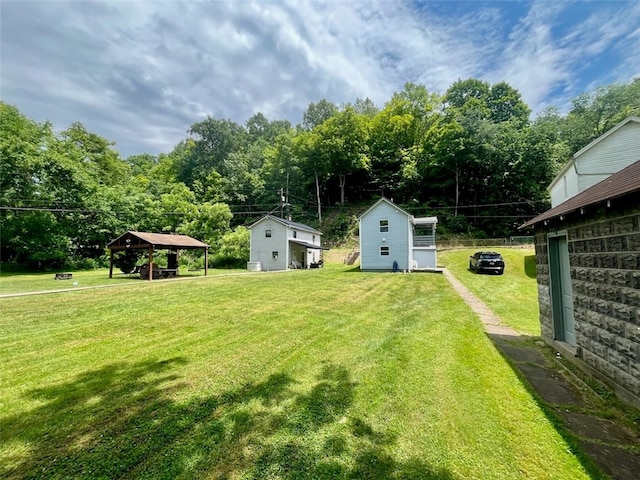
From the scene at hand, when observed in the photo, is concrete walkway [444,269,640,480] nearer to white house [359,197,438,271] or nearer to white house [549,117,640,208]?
white house [549,117,640,208]

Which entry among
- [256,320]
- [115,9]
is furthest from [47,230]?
[256,320]

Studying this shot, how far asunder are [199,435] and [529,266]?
23.0 m

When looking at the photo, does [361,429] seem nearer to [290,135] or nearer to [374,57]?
[374,57]

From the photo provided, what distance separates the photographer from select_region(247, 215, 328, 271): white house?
25.7 metres

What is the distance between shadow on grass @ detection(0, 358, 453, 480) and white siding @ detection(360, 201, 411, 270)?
58.5 feet

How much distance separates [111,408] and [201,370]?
4.03 ft

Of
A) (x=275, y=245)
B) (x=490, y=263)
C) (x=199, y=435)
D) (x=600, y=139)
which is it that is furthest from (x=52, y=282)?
(x=600, y=139)

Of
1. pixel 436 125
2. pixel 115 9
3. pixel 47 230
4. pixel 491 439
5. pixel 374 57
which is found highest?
pixel 436 125

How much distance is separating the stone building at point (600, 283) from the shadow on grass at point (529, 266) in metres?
14.1

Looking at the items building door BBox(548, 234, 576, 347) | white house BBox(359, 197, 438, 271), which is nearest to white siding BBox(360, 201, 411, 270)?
white house BBox(359, 197, 438, 271)

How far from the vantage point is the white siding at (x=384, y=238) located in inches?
810

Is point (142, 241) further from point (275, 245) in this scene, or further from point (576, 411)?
point (576, 411)

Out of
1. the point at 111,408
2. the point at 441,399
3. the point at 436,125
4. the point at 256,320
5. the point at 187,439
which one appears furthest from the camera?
the point at 436,125

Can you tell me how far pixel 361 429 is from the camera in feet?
9.37
